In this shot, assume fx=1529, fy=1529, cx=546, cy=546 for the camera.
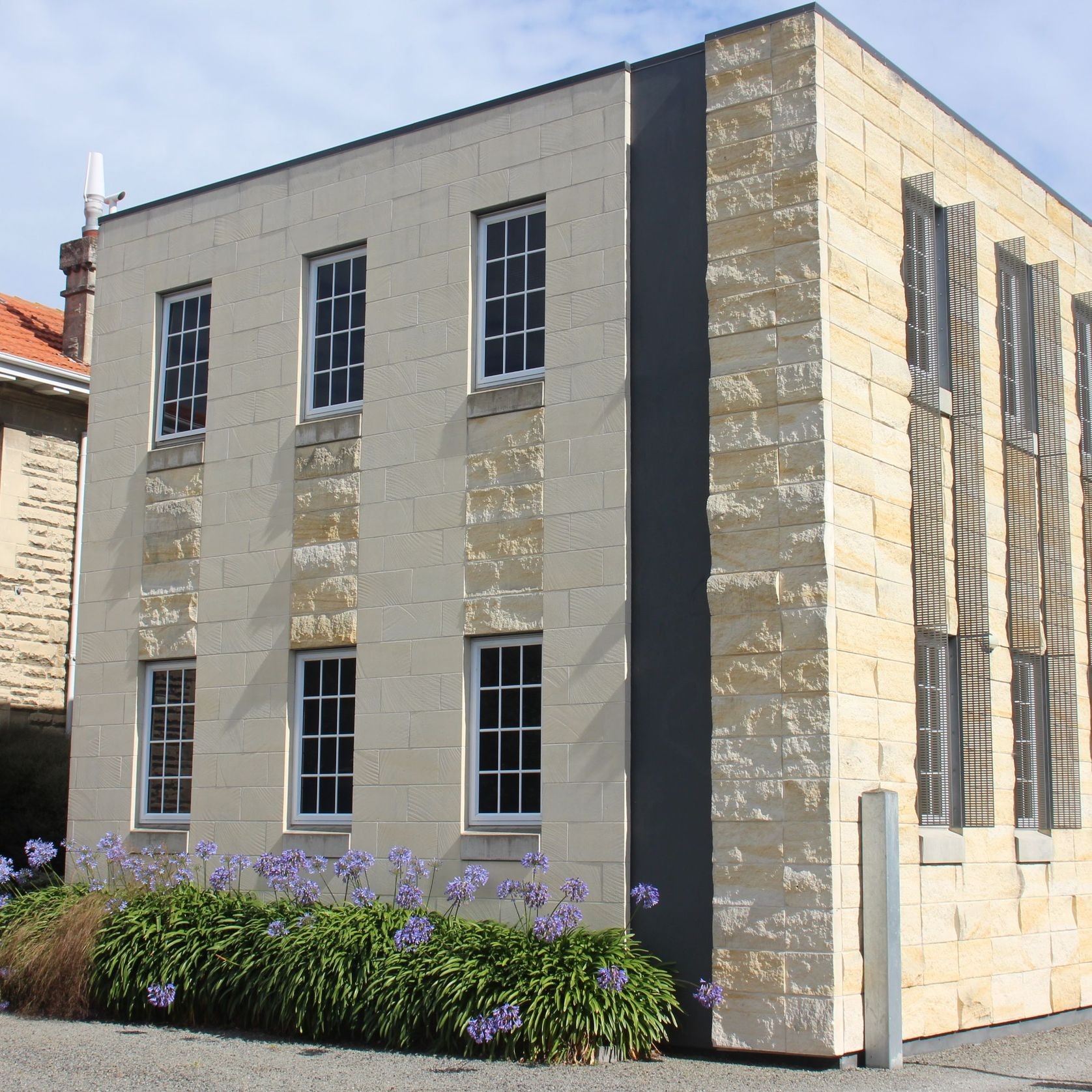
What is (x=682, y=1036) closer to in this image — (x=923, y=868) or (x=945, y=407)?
(x=923, y=868)

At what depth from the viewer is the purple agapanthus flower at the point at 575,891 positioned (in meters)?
11.8

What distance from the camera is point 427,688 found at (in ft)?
44.3

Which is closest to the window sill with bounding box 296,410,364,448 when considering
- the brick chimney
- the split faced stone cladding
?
the split faced stone cladding

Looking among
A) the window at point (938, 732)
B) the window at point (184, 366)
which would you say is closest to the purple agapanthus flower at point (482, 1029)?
the window at point (938, 732)

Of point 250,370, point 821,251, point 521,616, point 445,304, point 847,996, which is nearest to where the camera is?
point 847,996

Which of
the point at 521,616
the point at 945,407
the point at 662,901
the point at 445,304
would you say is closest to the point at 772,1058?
the point at 662,901

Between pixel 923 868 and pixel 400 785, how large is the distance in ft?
14.8

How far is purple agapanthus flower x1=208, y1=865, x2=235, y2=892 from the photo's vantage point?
13.7 meters

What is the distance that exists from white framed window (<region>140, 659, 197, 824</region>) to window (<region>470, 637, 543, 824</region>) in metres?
3.49

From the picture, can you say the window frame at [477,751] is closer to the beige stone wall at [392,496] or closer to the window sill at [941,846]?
the beige stone wall at [392,496]

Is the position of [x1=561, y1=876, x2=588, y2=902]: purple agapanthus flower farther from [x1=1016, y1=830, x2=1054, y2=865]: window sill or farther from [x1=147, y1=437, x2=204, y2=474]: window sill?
[x1=147, y1=437, x2=204, y2=474]: window sill

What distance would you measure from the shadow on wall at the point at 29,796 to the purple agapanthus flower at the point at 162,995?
243 inches

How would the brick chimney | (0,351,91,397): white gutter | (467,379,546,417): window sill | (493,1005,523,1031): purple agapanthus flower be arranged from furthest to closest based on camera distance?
the brick chimney < (0,351,91,397): white gutter < (467,379,546,417): window sill < (493,1005,523,1031): purple agapanthus flower

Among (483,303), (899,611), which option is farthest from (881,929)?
(483,303)
